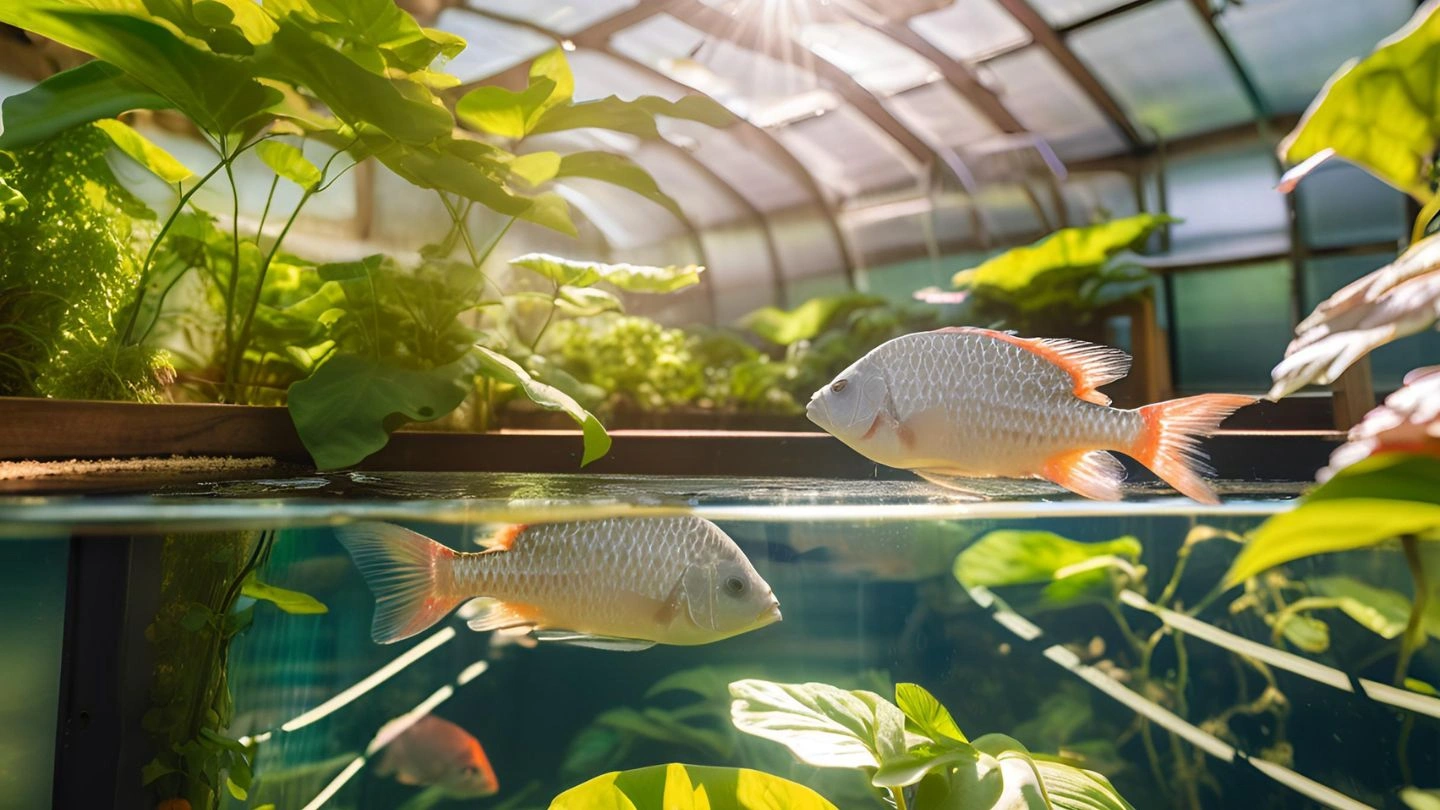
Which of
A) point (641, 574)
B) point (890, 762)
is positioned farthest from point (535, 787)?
point (890, 762)

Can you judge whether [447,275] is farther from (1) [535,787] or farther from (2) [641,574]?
(1) [535,787]

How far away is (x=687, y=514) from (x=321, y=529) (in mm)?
883

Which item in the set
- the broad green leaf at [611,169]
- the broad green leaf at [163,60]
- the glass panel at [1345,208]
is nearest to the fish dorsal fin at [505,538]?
the broad green leaf at [611,169]

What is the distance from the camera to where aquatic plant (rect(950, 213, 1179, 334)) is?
3.12m

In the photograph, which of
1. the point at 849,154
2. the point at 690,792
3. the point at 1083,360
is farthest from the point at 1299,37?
the point at 690,792

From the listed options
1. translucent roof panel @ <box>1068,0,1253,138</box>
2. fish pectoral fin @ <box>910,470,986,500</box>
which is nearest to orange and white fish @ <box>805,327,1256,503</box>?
fish pectoral fin @ <box>910,470,986,500</box>

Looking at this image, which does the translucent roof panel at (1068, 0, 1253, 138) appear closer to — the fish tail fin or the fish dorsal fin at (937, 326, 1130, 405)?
the fish dorsal fin at (937, 326, 1130, 405)

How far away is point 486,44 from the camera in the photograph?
317 cm

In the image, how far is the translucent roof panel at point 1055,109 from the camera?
3711mm

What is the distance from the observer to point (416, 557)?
151cm

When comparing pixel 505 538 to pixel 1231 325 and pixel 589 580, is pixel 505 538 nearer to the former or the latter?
pixel 589 580

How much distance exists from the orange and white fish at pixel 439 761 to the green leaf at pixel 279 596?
0.53 m

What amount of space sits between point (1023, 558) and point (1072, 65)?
2.82 metres

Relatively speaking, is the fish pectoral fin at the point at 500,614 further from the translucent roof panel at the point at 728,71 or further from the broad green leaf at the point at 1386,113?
the translucent roof panel at the point at 728,71
